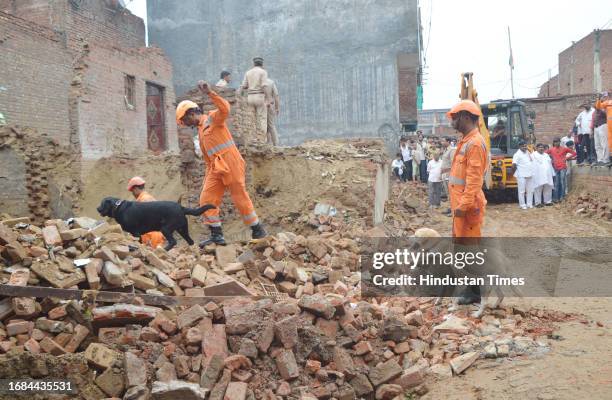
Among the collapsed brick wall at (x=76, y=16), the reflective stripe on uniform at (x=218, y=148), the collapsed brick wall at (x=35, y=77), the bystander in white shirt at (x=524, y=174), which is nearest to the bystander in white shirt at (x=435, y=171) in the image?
the bystander in white shirt at (x=524, y=174)

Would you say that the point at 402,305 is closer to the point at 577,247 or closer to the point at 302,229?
the point at 302,229

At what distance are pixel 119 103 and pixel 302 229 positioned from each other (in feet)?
27.7

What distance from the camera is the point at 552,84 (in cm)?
3459

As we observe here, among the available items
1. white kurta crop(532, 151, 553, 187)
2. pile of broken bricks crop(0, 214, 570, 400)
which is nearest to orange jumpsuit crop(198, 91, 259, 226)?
pile of broken bricks crop(0, 214, 570, 400)

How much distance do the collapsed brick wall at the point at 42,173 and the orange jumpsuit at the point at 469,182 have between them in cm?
965

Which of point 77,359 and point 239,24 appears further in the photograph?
point 239,24

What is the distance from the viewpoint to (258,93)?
10289 millimetres

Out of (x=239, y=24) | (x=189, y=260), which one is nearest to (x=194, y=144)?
(x=189, y=260)

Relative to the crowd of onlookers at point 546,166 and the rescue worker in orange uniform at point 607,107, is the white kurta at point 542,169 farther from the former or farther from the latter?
the rescue worker in orange uniform at point 607,107

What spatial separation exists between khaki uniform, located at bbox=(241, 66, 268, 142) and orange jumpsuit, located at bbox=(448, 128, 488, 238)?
6.03 metres

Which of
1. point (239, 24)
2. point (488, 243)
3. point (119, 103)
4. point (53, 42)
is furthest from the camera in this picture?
point (239, 24)

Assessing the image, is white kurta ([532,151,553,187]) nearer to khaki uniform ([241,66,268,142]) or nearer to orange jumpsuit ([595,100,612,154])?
orange jumpsuit ([595,100,612,154])

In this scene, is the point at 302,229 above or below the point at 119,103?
below

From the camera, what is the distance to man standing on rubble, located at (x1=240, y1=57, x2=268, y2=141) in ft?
33.6
